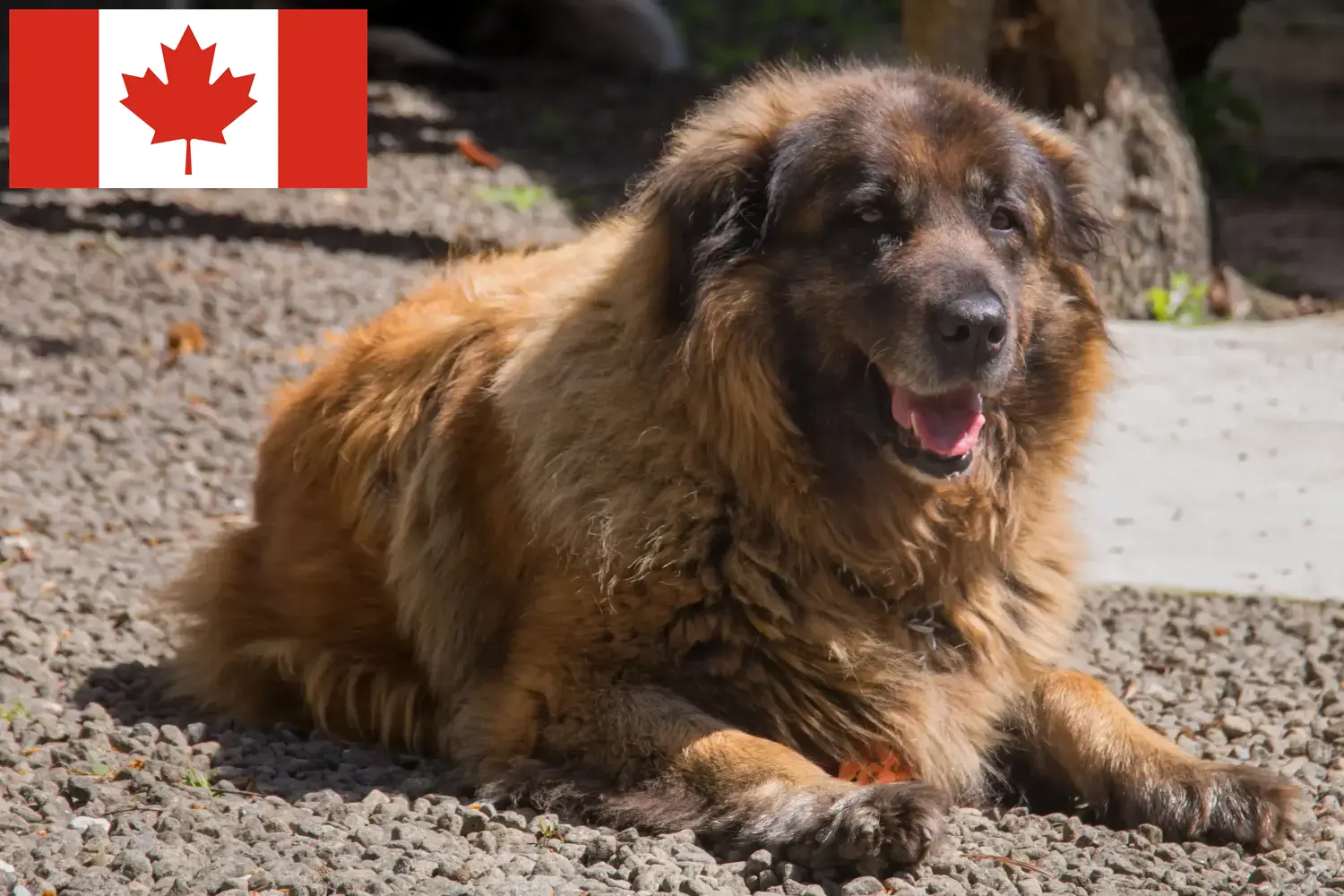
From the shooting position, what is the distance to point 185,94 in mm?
7426

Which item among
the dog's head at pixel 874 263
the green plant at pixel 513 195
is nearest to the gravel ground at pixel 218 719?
the green plant at pixel 513 195

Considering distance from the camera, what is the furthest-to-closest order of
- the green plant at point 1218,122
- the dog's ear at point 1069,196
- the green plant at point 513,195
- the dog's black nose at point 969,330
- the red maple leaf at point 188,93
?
the green plant at point 1218,122
the green plant at point 513,195
the red maple leaf at point 188,93
the dog's ear at point 1069,196
the dog's black nose at point 969,330

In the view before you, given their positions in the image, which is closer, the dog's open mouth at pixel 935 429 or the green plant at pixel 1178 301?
the dog's open mouth at pixel 935 429

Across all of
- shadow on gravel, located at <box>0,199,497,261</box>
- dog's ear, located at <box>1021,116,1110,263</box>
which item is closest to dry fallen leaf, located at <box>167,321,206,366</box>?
shadow on gravel, located at <box>0,199,497,261</box>

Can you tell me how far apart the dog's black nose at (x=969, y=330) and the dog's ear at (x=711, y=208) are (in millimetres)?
475

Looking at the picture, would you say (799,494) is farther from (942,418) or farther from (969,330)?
(969,330)

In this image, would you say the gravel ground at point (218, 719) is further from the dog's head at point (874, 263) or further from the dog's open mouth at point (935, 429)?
the dog's head at point (874, 263)

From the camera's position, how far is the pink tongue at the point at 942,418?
3.63 m

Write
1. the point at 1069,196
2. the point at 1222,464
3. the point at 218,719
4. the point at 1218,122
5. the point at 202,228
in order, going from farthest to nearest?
the point at 1218,122, the point at 202,228, the point at 1222,464, the point at 218,719, the point at 1069,196

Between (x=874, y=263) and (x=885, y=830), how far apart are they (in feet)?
3.99

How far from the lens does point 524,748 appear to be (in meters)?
3.65

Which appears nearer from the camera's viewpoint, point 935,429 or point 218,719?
point 935,429

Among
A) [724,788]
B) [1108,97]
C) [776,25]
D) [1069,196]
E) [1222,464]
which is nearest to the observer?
[724,788]

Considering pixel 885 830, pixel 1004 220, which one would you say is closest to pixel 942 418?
pixel 1004 220
